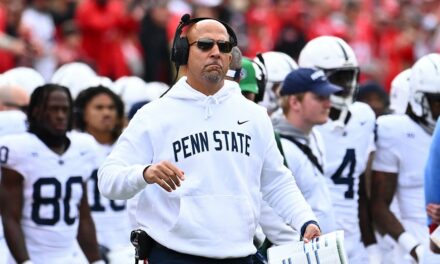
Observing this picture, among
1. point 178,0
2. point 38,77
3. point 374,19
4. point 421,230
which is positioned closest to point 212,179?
point 421,230

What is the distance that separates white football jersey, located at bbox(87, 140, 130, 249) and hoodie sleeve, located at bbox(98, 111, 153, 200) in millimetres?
4222

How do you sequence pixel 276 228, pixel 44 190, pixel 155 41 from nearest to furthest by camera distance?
1. pixel 276 228
2. pixel 44 190
3. pixel 155 41

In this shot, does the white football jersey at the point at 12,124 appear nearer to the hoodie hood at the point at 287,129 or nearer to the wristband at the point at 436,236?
the hoodie hood at the point at 287,129

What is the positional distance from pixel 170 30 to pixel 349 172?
10.3 meters

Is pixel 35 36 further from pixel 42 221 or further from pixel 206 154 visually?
pixel 206 154

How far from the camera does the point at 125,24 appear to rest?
19.3 metres

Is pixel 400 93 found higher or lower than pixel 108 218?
higher

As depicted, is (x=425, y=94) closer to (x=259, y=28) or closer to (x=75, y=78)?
(x=75, y=78)

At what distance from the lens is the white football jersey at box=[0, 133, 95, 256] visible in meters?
8.81

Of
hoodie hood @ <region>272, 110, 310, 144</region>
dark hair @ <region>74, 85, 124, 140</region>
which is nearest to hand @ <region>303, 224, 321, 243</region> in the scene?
hoodie hood @ <region>272, 110, 310, 144</region>

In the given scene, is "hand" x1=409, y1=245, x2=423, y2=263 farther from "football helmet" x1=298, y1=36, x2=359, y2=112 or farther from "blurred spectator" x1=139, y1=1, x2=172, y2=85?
"blurred spectator" x1=139, y1=1, x2=172, y2=85

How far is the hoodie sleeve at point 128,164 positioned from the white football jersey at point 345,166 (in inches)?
118

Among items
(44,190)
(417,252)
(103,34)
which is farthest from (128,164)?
(103,34)

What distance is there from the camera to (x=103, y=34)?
61.5 ft
